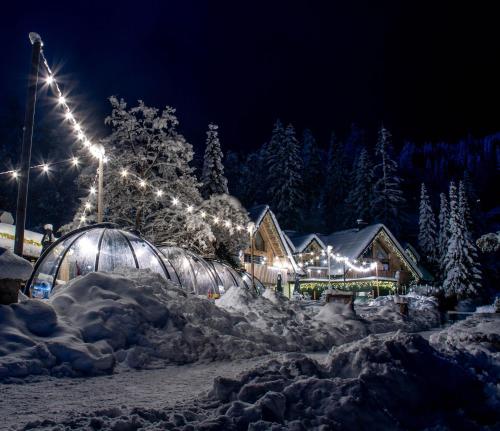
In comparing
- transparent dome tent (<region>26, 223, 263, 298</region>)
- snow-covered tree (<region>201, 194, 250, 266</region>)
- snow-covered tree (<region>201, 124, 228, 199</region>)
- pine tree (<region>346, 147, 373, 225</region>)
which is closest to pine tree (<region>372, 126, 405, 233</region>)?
pine tree (<region>346, 147, 373, 225</region>)

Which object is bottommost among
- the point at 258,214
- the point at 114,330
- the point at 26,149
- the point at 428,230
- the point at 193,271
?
the point at 114,330

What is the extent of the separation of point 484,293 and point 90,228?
126ft

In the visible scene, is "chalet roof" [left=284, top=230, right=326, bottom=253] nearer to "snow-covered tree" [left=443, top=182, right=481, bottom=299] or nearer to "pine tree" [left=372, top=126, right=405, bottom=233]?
"snow-covered tree" [left=443, top=182, right=481, bottom=299]

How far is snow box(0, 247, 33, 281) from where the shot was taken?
642 centimetres

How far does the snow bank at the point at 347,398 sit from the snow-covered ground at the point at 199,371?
0.04 feet

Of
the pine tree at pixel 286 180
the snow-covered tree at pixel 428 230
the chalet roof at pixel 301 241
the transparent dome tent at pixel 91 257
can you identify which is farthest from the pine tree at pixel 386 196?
the transparent dome tent at pixel 91 257

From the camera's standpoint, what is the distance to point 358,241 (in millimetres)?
43125

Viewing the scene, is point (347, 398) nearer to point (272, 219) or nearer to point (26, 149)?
point (26, 149)

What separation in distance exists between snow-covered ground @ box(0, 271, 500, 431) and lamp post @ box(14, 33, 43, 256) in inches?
A: 103

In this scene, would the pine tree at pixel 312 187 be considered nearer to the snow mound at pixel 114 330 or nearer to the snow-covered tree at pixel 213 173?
the snow-covered tree at pixel 213 173

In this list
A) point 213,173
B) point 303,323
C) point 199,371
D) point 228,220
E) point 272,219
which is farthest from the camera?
point 272,219

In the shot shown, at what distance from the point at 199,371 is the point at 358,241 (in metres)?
38.5

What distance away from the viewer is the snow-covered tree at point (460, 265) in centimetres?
3919

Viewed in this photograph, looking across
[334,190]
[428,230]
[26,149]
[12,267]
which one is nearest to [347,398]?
[12,267]
